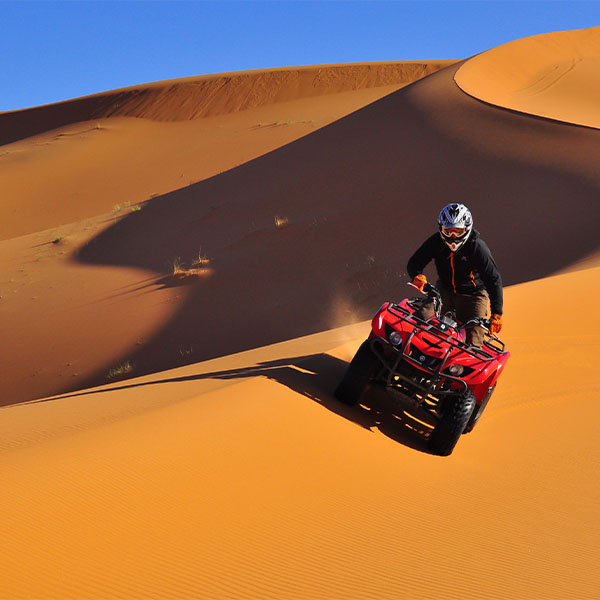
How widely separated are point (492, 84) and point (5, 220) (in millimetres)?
26146

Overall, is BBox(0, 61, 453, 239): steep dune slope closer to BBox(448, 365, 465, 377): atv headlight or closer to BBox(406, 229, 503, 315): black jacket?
BBox(406, 229, 503, 315): black jacket

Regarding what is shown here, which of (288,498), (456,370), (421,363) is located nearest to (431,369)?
(421,363)

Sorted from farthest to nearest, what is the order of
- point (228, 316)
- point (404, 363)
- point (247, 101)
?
1. point (247, 101)
2. point (228, 316)
3. point (404, 363)

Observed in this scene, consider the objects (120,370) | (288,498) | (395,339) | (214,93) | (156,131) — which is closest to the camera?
(288,498)

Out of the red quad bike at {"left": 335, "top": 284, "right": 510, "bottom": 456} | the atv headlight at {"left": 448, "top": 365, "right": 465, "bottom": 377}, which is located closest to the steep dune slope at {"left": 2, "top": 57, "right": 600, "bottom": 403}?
the red quad bike at {"left": 335, "top": 284, "right": 510, "bottom": 456}

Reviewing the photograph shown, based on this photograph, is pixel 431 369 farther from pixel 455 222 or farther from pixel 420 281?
pixel 455 222

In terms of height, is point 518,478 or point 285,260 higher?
point 285,260

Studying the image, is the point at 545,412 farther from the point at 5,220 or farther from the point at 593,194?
the point at 5,220

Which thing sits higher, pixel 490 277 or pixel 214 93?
pixel 214 93

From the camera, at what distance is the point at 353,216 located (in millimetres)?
18391

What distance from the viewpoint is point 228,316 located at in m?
14.5

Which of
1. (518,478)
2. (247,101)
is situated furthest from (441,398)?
(247,101)

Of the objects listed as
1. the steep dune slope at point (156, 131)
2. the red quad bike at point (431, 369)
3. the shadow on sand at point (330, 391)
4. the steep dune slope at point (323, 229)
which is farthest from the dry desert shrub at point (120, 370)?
the steep dune slope at point (156, 131)

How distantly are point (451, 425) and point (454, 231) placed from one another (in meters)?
1.69
